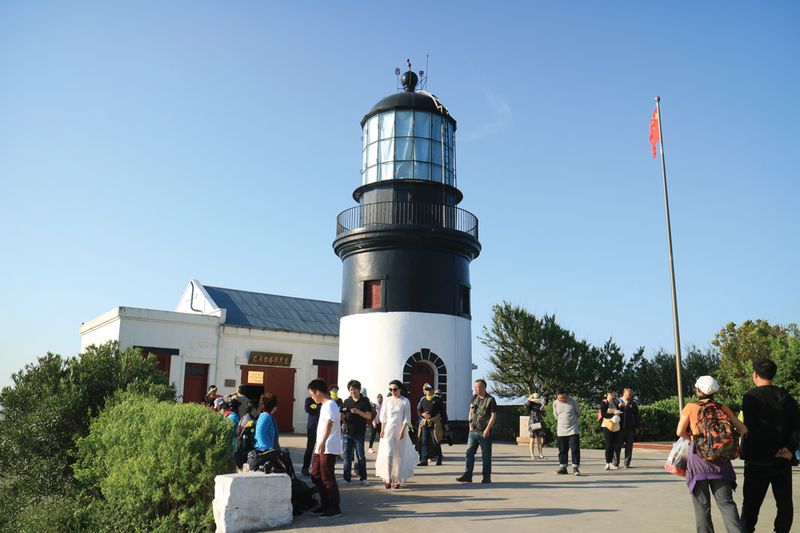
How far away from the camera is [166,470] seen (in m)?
8.13

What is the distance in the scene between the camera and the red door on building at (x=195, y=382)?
23.4 meters

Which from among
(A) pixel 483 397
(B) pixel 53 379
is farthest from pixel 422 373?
(B) pixel 53 379

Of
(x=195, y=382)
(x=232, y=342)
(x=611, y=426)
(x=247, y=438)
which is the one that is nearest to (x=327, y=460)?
(x=247, y=438)

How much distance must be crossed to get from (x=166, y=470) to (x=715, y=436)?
245 inches

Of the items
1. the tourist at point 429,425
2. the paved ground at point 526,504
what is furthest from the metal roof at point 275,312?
the paved ground at point 526,504

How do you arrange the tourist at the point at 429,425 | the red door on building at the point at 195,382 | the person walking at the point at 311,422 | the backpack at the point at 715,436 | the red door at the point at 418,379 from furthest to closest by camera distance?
the red door on building at the point at 195,382 < the red door at the point at 418,379 < the tourist at the point at 429,425 < the person walking at the point at 311,422 < the backpack at the point at 715,436

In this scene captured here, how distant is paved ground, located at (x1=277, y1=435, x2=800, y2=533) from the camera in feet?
23.6

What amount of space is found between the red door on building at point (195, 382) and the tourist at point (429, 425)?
12.2 m

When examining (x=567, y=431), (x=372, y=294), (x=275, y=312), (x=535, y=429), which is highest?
(x=275, y=312)

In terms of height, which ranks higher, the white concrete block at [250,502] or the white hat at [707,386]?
the white hat at [707,386]

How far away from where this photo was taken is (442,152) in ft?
67.2

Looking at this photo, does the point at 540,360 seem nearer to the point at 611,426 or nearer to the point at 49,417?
the point at 611,426

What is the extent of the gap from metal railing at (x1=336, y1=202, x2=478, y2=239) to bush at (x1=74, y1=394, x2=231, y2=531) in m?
11.6

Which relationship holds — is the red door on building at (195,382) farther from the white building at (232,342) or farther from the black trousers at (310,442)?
the black trousers at (310,442)
